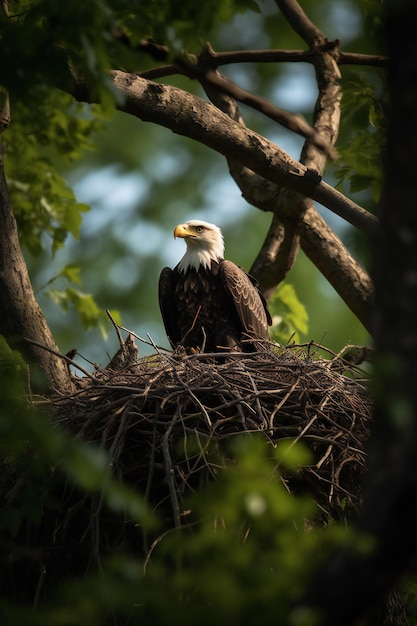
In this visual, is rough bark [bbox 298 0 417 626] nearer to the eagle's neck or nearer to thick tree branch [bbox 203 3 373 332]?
thick tree branch [bbox 203 3 373 332]

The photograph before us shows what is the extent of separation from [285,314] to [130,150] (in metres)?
7.16

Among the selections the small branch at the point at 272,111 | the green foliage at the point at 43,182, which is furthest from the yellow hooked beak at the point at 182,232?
the small branch at the point at 272,111

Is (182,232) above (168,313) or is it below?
above

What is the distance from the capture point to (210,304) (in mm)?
7062

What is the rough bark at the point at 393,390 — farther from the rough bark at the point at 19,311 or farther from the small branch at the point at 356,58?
the small branch at the point at 356,58

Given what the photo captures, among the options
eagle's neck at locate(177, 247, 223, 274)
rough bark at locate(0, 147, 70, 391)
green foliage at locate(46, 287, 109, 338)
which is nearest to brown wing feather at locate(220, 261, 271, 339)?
eagle's neck at locate(177, 247, 223, 274)

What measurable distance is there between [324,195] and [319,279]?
800cm

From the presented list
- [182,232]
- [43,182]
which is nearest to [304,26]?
[182,232]

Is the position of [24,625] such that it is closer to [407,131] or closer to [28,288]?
[407,131]

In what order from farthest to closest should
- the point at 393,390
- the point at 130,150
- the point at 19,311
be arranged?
the point at 130,150 → the point at 19,311 → the point at 393,390

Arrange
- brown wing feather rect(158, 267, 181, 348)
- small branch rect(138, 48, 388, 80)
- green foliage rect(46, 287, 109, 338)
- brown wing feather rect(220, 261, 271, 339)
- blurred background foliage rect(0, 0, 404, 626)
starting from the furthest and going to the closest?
green foliage rect(46, 287, 109, 338) < brown wing feather rect(158, 267, 181, 348) < brown wing feather rect(220, 261, 271, 339) < small branch rect(138, 48, 388, 80) < blurred background foliage rect(0, 0, 404, 626)

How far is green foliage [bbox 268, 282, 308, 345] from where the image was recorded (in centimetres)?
784

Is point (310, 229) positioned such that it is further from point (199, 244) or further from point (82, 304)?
point (82, 304)

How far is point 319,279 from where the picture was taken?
13.6m
